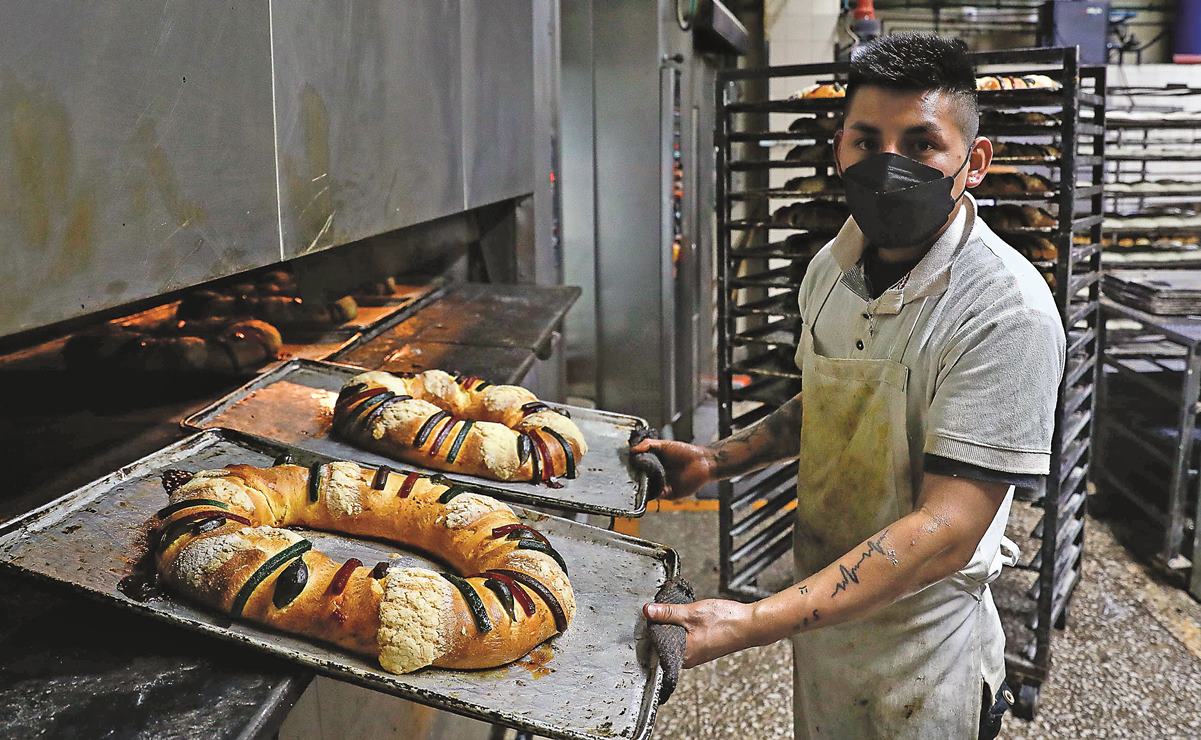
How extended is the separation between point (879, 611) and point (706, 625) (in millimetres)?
563

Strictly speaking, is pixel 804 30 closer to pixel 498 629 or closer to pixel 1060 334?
pixel 1060 334

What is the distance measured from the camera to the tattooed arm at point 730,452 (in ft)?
6.43

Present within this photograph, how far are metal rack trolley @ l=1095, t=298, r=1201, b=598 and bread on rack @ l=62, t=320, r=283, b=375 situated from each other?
3.64 metres

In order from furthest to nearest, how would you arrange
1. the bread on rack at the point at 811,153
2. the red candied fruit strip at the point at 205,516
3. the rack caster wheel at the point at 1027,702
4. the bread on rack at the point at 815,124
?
the bread on rack at the point at 811,153
the bread on rack at the point at 815,124
the rack caster wheel at the point at 1027,702
the red candied fruit strip at the point at 205,516

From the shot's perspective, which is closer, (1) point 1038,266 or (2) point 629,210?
(1) point 1038,266

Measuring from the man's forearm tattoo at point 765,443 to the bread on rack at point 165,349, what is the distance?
1.26m

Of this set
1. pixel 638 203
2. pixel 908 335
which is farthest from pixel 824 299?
pixel 638 203

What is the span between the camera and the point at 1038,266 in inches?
126

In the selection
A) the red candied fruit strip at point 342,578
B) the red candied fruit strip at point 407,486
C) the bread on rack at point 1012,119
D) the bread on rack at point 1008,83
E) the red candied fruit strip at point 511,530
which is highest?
the bread on rack at point 1008,83

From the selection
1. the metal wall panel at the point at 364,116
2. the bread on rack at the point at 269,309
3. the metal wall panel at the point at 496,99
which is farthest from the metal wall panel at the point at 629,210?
the bread on rack at the point at 269,309

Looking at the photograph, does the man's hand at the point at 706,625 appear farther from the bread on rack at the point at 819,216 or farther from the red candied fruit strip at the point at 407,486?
the bread on rack at the point at 819,216

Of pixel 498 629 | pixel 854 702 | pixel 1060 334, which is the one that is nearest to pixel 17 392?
pixel 498 629

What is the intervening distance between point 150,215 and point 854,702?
5.09 feet

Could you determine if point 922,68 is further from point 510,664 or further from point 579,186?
point 579,186
